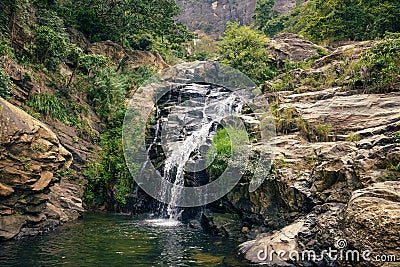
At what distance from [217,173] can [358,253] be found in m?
7.61

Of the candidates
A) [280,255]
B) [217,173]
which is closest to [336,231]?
[280,255]

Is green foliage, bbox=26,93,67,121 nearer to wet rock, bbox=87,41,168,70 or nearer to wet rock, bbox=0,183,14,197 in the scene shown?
wet rock, bbox=87,41,168,70

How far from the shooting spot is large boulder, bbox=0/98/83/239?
9.84 meters

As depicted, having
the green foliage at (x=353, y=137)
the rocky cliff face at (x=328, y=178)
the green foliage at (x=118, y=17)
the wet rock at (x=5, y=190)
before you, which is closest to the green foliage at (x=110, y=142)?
the green foliage at (x=118, y=17)

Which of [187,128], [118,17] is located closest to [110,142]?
[187,128]

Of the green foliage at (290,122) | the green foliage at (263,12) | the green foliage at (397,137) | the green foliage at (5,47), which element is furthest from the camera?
A: the green foliage at (263,12)

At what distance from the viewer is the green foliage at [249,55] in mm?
23047

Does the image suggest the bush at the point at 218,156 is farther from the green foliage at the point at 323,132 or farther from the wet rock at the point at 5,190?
the wet rock at the point at 5,190

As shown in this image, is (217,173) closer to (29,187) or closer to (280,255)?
(280,255)

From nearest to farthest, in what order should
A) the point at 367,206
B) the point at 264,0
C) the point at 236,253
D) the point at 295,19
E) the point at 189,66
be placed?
the point at 367,206, the point at 236,253, the point at 189,66, the point at 295,19, the point at 264,0

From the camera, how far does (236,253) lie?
29.5 feet
